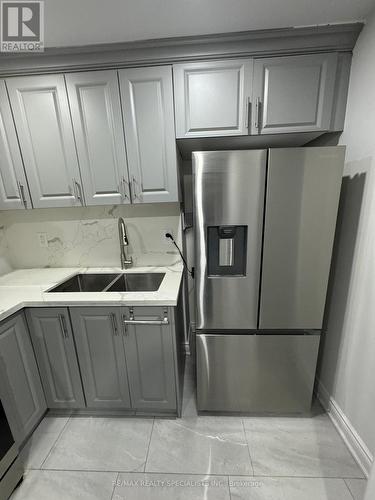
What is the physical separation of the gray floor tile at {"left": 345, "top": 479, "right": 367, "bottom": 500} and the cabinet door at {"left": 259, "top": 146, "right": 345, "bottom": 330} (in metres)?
0.82

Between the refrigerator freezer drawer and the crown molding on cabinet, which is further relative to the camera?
the refrigerator freezer drawer

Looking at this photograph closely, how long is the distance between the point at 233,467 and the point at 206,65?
2.42m

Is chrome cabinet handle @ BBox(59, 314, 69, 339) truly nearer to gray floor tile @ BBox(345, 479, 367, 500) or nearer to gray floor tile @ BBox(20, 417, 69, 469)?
gray floor tile @ BBox(20, 417, 69, 469)

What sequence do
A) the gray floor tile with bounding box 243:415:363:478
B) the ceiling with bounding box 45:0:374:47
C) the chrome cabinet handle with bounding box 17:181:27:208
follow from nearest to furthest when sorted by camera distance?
the ceiling with bounding box 45:0:374:47, the gray floor tile with bounding box 243:415:363:478, the chrome cabinet handle with bounding box 17:181:27:208

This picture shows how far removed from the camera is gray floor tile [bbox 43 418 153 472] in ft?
4.44

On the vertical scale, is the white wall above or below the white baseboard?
above

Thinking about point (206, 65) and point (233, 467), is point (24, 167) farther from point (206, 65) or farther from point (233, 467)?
point (233, 467)

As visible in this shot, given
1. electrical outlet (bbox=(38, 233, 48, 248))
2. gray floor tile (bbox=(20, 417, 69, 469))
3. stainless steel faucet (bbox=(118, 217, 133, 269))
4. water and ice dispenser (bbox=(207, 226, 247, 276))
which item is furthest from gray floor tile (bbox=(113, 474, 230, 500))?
electrical outlet (bbox=(38, 233, 48, 248))

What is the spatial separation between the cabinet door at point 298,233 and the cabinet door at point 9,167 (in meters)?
1.70

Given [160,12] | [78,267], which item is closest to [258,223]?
[160,12]

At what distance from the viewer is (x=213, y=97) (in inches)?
54.3

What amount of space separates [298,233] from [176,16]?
134cm

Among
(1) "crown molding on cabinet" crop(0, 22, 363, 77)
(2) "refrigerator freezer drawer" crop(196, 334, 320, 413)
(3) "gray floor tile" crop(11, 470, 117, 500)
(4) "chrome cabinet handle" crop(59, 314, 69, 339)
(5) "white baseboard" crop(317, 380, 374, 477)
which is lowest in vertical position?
(3) "gray floor tile" crop(11, 470, 117, 500)

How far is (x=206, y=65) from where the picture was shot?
52.8 inches
